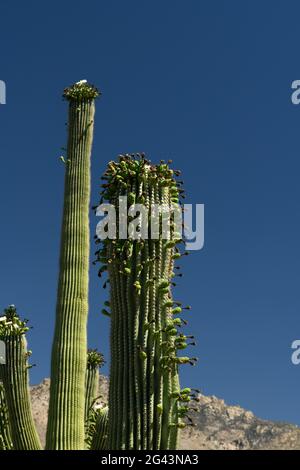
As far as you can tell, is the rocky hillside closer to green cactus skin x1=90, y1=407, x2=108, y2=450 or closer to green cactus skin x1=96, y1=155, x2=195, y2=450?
green cactus skin x1=90, y1=407, x2=108, y2=450

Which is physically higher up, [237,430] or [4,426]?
[237,430]

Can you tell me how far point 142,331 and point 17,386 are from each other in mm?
6055

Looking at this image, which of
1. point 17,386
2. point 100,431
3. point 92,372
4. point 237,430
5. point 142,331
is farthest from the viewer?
point 237,430

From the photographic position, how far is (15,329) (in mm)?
12438

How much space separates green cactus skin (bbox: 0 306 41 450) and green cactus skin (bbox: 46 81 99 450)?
194cm

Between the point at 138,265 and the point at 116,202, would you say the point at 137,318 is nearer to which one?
the point at 138,265

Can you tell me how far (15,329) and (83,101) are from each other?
403cm

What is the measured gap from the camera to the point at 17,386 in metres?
12.2

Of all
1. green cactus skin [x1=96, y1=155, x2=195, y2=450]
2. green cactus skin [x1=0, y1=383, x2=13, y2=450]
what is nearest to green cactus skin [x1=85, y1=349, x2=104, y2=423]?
green cactus skin [x1=0, y1=383, x2=13, y2=450]

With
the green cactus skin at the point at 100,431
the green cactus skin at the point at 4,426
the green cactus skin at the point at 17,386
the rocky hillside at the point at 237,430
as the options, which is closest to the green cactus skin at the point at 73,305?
the green cactus skin at the point at 100,431

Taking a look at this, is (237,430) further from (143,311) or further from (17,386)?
(143,311)

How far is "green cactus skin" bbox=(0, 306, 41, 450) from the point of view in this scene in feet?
39.7

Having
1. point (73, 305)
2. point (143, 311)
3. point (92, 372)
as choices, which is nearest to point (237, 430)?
point (92, 372)
